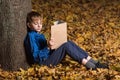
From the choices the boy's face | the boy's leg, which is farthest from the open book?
the boy's face

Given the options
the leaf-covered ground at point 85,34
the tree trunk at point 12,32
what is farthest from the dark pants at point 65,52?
the tree trunk at point 12,32

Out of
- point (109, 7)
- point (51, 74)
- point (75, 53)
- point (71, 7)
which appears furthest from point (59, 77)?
point (109, 7)

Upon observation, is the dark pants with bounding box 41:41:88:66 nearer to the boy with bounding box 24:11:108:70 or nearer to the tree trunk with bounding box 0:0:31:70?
the boy with bounding box 24:11:108:70

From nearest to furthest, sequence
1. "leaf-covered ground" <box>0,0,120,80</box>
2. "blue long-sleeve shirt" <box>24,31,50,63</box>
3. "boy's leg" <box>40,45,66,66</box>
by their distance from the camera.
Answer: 1. "leaf-covered ground" <box>0,0,120,80</box>
2. "blue long-sleeve shirt" <box>24,31,50,63</box>
3. "boy's leg" <box>40,45,66,66</box>

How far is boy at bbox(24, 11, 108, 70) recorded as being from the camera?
5277 mm

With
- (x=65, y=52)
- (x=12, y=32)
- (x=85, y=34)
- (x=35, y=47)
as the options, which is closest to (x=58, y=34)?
(x=65, y=52)

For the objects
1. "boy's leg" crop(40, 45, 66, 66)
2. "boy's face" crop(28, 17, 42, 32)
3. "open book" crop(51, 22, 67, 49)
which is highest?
"boy's face" crop(28, 17, 42, 32)

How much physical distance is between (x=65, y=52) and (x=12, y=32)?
858 millimetres

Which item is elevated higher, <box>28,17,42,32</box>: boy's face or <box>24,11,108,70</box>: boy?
<box>28,17,42,32</box>: boy's face

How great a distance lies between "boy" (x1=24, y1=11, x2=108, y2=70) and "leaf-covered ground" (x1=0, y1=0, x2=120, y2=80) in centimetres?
13

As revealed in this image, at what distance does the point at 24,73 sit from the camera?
5207mm

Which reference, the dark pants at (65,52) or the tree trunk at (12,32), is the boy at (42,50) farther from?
the tree trunk at (12,32)

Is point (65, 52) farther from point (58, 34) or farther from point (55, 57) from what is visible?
point (58, 34)

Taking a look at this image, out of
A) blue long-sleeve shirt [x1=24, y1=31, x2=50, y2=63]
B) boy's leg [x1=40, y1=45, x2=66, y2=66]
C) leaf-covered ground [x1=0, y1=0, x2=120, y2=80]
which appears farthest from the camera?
boy's leg [x1=40, y1=45, x2=66, y2=66]
